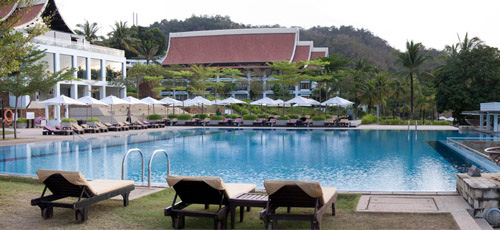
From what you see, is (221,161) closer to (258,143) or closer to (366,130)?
(258,143)

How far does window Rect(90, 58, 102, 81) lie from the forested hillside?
119 feet

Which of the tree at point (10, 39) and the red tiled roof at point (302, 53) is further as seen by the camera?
the red tiled roof at point (302, 53)

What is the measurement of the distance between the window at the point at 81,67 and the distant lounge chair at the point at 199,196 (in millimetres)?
34588

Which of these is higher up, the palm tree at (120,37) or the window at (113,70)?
the palm tree at (120,37)

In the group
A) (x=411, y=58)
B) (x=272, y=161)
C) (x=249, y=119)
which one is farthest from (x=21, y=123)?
(x=411, y=58)

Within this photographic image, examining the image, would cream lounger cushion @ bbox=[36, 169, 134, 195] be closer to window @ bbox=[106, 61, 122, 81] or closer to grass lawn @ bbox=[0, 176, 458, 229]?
grass lawn @ bbox=[0, 176, 458, 229]

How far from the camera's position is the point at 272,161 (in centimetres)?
1319

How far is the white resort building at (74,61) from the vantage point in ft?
112

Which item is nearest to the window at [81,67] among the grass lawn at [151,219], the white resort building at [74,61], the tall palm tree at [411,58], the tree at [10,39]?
the white resort building at [74,61]

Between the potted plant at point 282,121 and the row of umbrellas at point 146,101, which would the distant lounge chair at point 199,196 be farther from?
the potted plant at point 282,121

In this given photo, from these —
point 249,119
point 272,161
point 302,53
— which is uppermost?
point 302,53

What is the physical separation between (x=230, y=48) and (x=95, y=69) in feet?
58.2

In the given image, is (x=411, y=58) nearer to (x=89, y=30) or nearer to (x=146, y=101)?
(x=146, y=101)

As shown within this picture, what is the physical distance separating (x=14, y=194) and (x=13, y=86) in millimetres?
13688
